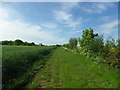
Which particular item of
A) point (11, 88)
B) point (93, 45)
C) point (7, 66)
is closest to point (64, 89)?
point (11, 88)

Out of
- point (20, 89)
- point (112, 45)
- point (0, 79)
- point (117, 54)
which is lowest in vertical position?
point (20, 89)

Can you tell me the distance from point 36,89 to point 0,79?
5.88 ft

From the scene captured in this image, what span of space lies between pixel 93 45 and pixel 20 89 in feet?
24.3

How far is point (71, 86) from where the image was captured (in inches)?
172

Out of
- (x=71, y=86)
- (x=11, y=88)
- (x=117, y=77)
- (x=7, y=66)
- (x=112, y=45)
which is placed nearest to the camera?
(x=11, y=88)

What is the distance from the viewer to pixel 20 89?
4293 mm

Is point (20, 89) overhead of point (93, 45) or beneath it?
beneath

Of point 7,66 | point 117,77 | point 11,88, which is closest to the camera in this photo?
point 11,88

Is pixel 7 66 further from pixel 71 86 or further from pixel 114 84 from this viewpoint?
pixel 114 84

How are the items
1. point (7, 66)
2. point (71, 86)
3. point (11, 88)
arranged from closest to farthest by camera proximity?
point (11, 88) < point (71, 86) < point (7, 66)

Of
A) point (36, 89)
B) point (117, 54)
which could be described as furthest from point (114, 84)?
point (36, 89)

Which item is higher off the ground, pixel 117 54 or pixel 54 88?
pixel 117 54

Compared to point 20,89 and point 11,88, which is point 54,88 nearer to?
point 20,89

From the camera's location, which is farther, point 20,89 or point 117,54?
point 117,54
